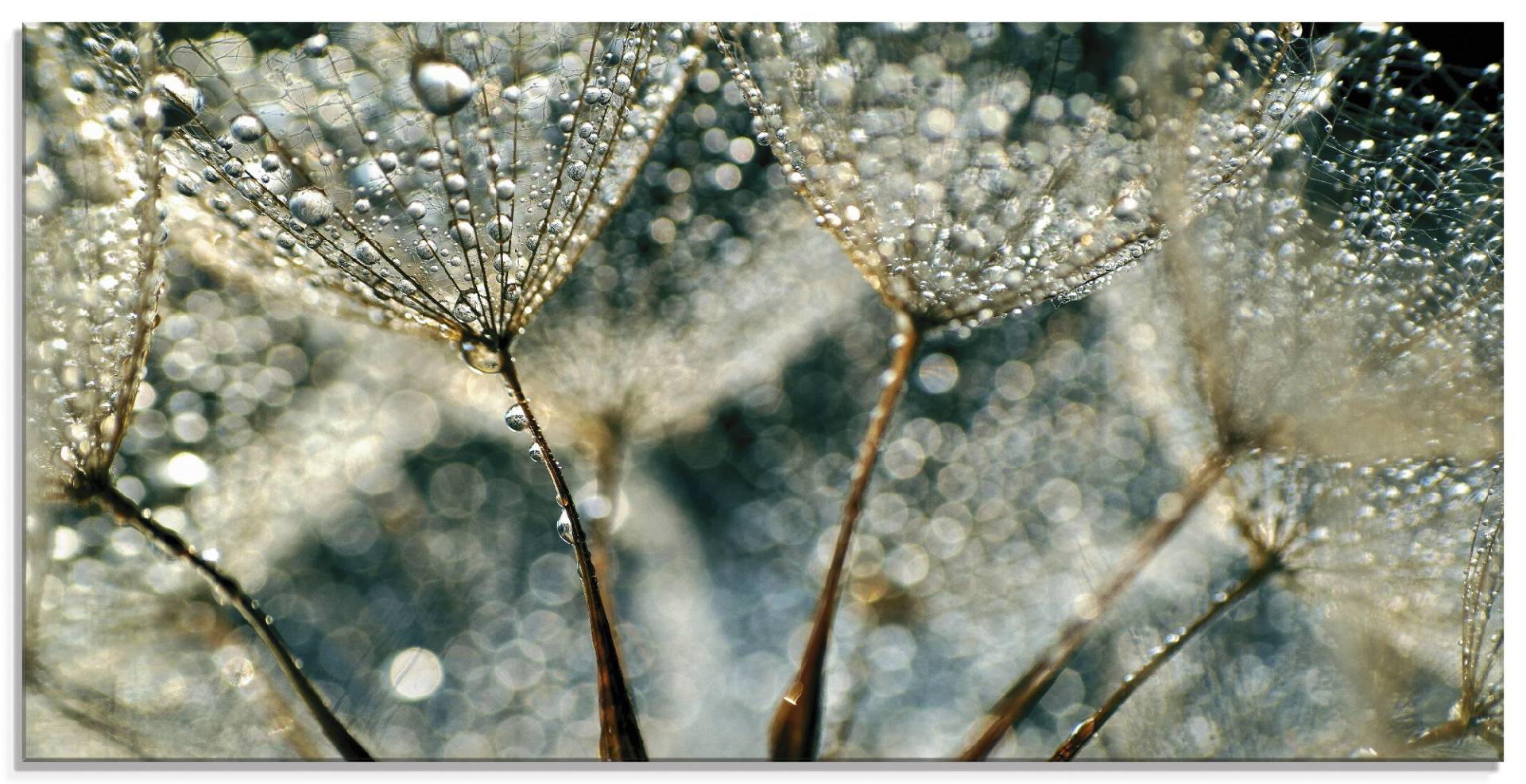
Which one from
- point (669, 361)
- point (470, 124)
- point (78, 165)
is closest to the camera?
point (470, 124)

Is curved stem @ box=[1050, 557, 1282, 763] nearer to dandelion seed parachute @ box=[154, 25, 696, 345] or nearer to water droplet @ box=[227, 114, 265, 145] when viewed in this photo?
dandelion seed parachute @ box=[154, 25, 696, 345]

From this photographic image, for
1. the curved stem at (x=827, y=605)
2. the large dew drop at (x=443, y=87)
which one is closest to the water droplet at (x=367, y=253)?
the large dew drop at (x=443, y=87)

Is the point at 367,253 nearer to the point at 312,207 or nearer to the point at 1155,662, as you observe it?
the point at 312,207

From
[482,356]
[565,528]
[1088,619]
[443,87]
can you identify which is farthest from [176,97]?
[1088,619]

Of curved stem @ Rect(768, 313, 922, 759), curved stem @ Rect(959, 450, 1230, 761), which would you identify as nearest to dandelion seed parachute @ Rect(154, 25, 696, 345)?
curved stem @ Rect(768, 313, 922, 759)

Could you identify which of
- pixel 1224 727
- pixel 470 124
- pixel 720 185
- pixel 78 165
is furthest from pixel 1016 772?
pixel 78 165

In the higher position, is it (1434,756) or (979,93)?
(979,93)
